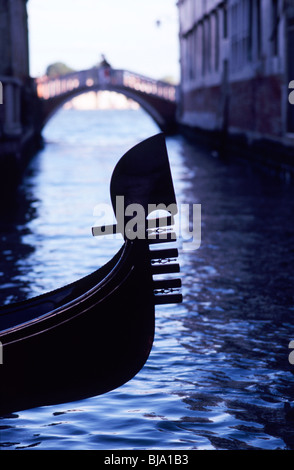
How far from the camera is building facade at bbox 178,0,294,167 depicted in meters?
10.9

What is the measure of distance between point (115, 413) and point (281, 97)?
8.29 m

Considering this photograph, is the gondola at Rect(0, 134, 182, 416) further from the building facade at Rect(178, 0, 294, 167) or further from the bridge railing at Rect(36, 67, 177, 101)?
the bridge railing at Rect(36, 67, 177, 101)

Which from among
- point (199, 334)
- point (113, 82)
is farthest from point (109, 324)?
point (113, 82)

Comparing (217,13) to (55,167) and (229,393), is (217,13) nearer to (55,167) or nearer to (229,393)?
(55,167)

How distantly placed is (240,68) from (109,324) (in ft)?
40.0

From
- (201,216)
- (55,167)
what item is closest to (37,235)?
(201,216)

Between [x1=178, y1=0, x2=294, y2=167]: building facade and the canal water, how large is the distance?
2.09m

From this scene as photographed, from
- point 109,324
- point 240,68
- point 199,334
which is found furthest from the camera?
point 240,68

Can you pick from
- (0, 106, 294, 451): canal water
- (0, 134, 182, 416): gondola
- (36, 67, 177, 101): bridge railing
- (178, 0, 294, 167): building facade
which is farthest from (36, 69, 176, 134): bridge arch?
(0, 134, 182, 416): gondola

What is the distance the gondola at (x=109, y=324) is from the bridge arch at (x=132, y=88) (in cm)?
2368

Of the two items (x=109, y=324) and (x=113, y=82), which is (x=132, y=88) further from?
(x=109, y=324)

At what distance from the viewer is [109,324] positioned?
2.91 metres

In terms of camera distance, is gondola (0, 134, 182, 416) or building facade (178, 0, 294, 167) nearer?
gondola (0, 134, 182, 416)
